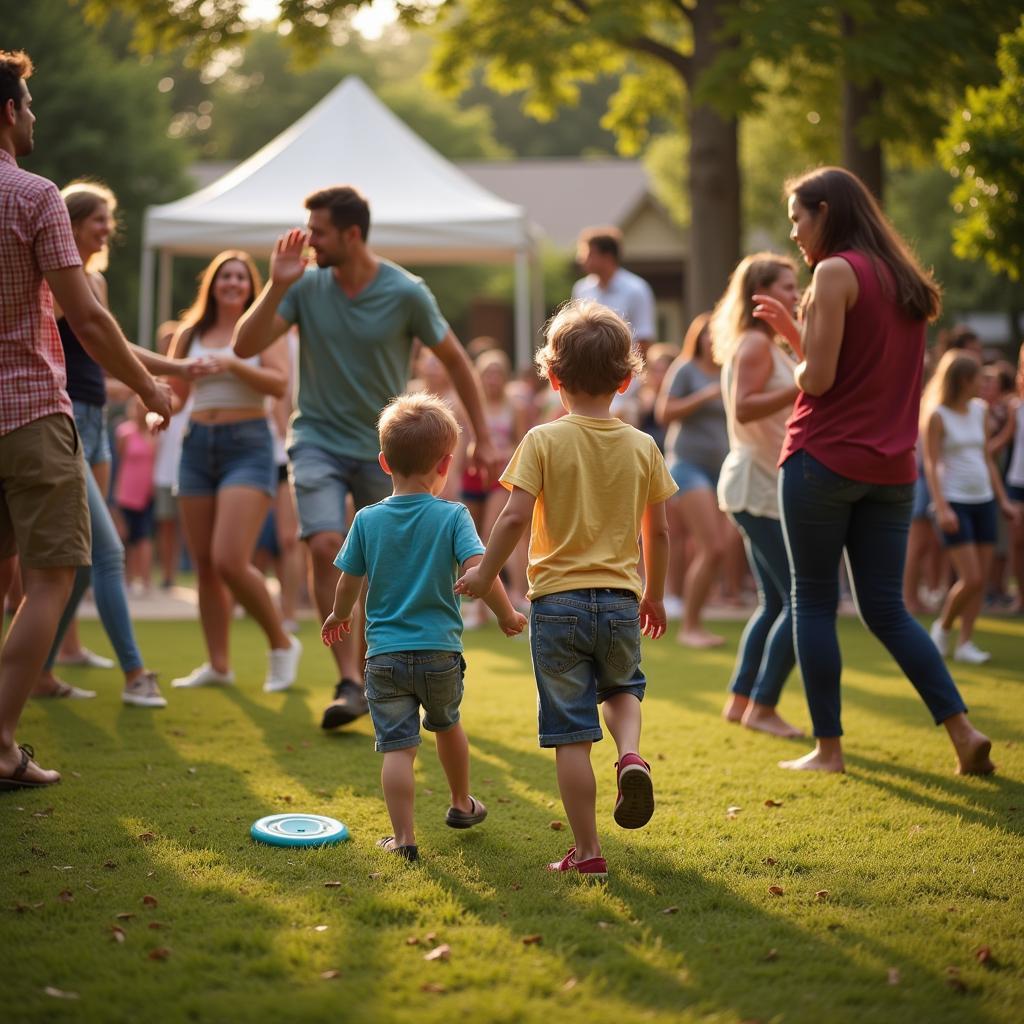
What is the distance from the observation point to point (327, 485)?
6.24 meters

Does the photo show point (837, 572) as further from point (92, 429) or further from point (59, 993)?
point (92, 429)

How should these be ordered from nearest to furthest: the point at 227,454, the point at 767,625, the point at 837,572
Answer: the point at 837,572 → the point at 767,625 → the point at 227,454

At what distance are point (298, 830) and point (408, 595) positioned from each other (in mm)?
860

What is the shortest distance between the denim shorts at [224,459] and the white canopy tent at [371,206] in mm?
7701

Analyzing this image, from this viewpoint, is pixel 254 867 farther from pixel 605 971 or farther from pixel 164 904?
pixel 605 971

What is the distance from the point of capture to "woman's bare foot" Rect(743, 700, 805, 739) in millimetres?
6332

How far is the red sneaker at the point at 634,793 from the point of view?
12.5 feet

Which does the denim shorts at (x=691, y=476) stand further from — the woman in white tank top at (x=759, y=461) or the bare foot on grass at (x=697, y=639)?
the woman in white tank top at (x=759, y=461)

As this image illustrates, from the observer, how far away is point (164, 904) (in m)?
3.62

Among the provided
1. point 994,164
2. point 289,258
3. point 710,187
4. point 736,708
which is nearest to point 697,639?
point 736,708

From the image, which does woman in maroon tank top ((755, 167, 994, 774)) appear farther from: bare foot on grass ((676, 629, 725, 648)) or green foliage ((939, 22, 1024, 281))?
bare foot on grass ((676, 629, 725, 648))

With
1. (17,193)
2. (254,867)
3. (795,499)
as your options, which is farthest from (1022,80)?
(254,867)

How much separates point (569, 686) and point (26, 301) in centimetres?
245

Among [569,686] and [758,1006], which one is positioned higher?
[569,686]
